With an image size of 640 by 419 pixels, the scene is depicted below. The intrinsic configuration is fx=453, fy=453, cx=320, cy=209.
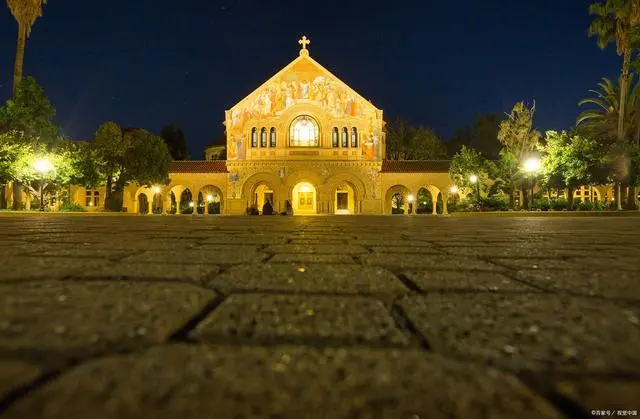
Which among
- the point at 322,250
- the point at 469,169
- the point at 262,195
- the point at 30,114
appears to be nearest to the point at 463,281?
the point at 322,250

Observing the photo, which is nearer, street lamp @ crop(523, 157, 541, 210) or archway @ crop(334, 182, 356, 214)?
street lamp @ crop(523, 157, 541, 210)

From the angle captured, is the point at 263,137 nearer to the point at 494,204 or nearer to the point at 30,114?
the point at 30,114

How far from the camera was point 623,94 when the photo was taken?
2286 cm

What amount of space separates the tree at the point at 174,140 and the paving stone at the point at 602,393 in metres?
56.6

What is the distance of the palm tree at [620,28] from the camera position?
22297 millimetres

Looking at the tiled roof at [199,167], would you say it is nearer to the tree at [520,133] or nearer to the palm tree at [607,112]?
the tree at [520,133]

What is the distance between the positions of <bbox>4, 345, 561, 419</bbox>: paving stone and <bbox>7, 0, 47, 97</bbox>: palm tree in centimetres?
2789

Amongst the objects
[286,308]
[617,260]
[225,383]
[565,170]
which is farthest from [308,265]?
[565,170]

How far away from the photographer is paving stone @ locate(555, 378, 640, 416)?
2.14ft

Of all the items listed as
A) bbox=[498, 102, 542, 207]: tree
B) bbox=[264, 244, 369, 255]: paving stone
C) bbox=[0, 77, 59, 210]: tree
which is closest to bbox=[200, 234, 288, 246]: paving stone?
bbox=[264, 244, 369, 255]: paving stone

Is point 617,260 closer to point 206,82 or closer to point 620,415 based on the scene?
point 620,415

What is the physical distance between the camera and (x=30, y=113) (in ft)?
71.2

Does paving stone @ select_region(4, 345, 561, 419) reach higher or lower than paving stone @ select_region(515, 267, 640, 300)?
higher

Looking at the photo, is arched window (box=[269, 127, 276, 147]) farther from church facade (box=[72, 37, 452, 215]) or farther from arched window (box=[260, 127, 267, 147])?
arched window (box=[260, 127, 267, 147])
